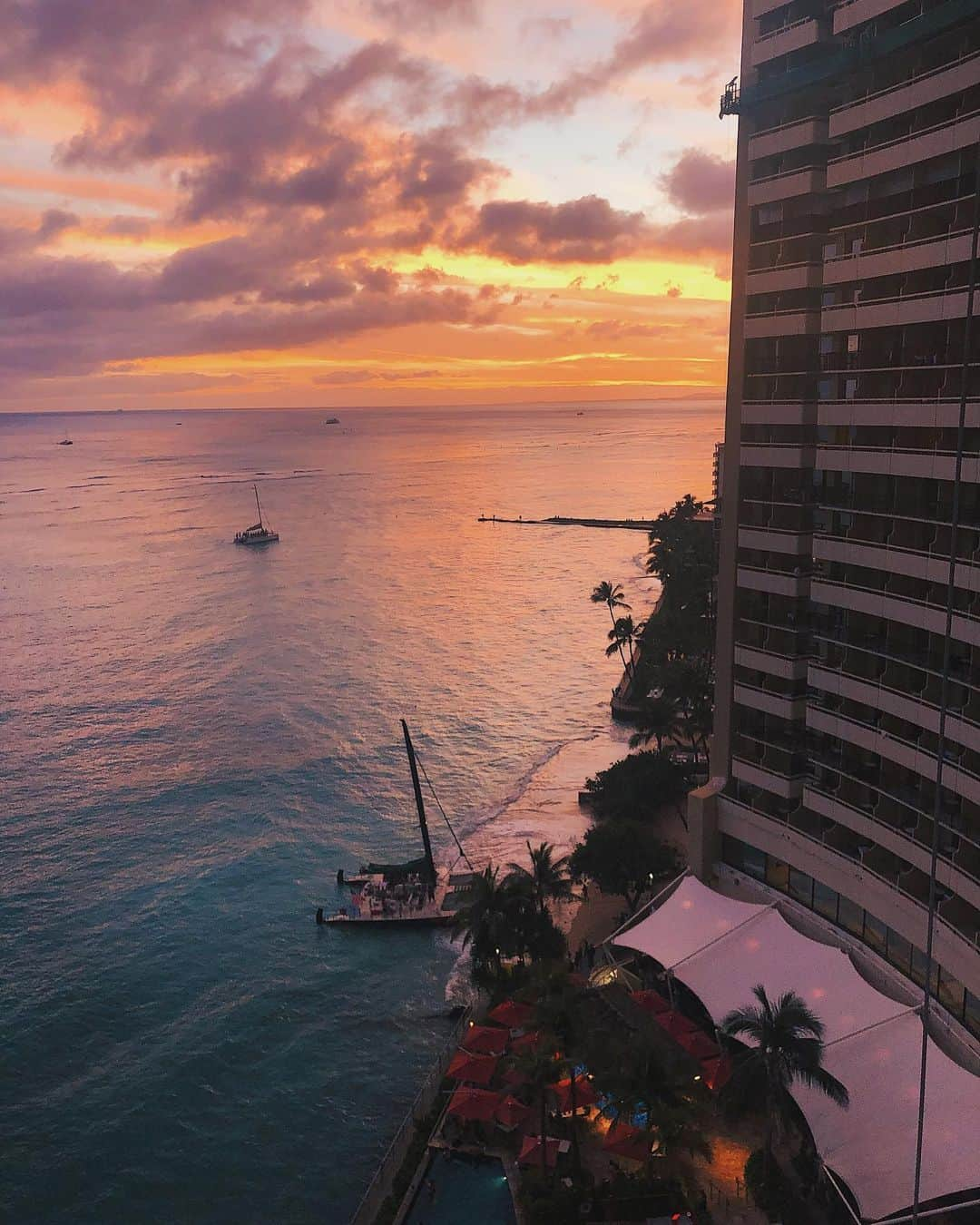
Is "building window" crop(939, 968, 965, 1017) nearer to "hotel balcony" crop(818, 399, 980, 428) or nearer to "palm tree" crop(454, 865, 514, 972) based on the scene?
"hotel balcony" crop(818, 399, 980, 428)

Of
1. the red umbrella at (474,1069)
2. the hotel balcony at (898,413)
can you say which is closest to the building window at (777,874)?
the red umbrella at (474,1069)

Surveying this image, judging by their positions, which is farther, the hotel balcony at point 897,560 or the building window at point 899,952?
the building window at point 899,952

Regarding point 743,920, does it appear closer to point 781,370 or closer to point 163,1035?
point 781,370

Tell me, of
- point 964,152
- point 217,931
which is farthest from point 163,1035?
point 964,152

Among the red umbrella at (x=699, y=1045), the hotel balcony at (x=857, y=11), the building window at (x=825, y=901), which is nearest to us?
the hotel balcony at (x=857, y=11)

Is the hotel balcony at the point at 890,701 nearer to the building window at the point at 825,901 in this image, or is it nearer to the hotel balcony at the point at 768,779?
the hotel balcony at the point at 768,779

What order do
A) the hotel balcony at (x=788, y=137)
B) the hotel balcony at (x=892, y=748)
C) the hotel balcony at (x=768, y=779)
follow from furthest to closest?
1. the hotel balcony at (x=768, y=779)
2. the hotel balcony at (x=788, y=137)
3. the hotel balcony at (x=892, y=748)

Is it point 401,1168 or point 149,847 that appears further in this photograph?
point 149,847

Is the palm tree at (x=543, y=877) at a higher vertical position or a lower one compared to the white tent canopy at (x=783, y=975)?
lower
